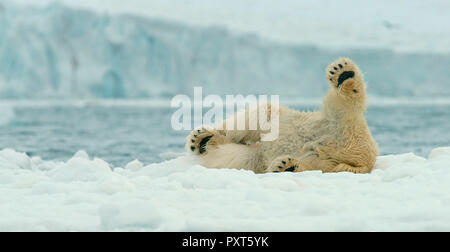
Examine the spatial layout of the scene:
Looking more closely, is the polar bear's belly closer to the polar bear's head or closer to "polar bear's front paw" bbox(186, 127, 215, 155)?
the polar bear's head

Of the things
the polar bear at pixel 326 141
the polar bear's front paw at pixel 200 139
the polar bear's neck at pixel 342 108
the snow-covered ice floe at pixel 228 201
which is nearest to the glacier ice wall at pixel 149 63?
the polar bear's front paw at pixel 200 139

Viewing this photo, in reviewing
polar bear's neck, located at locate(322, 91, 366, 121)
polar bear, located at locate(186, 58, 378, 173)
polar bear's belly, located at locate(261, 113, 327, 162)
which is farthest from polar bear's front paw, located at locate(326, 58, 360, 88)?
polar bear's belly, located at locate(261, 113, 327, 162)

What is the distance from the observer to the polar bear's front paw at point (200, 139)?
3.60 meters

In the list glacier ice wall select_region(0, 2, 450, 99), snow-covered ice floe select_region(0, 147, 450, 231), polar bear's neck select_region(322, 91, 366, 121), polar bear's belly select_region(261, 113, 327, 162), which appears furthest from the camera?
glacier ice wall select_region(0, 2, 450, 99)

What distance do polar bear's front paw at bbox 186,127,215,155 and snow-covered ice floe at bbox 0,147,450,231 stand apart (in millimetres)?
795

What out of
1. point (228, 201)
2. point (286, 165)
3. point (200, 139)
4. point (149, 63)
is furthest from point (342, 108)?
point (149, 63)

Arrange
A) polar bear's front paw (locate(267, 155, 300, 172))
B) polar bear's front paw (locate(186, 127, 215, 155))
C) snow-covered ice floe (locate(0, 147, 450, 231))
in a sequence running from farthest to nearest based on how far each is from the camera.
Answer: polar bear's front paw (locate(186, 127, 215, 155))
polar bear's front paw (locate(267, 155, 300, 172))
snow-covered ice floe (locate(0, 147, 450, 231))

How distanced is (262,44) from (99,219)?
24942 mm

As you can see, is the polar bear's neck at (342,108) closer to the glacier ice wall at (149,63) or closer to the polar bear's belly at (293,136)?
the polar bear's belly at (293,136)

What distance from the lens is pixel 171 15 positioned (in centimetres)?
2892

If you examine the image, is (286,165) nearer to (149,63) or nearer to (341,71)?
(341,71)

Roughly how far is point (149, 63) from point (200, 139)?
68.1 feet

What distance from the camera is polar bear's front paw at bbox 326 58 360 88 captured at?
9.94ft

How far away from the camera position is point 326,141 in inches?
125
